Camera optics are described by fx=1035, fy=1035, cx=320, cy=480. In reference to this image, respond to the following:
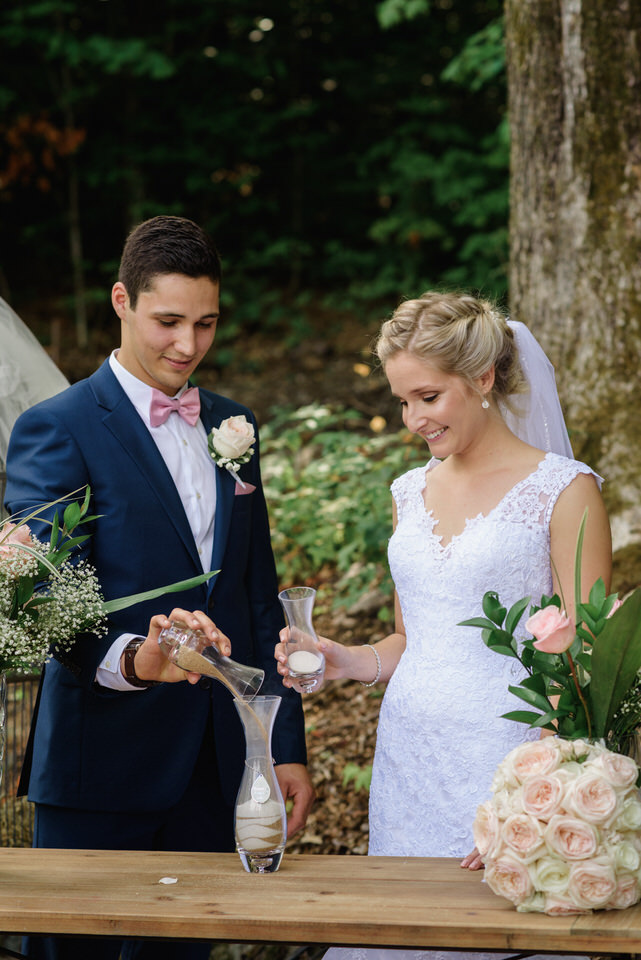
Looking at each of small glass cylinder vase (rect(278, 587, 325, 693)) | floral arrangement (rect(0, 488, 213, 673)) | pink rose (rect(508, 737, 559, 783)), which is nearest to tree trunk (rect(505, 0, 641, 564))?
small glass cylinder vase (rect(278, 587, 325, 693))

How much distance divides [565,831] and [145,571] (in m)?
1.21

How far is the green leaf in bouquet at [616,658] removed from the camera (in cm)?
171

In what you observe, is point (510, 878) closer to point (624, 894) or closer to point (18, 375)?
point (624, 894)

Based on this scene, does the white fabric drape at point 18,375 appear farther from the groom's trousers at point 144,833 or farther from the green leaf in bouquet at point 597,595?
the green leaf in bouquet at point 597,595

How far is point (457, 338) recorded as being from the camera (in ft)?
8.20

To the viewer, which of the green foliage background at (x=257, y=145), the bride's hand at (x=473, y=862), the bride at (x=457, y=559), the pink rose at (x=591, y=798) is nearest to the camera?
the pink rose at (x=591, y=798)

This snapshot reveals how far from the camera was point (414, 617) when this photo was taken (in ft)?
8.64

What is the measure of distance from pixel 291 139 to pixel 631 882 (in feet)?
36.5

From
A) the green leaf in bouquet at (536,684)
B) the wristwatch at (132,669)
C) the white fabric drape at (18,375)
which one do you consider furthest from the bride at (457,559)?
the white fabric drape at (18,375)

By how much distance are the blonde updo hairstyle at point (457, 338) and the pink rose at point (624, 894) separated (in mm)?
1221

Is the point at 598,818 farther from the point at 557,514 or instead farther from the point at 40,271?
the point at 40,271

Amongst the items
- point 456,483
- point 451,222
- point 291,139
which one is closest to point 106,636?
point 456,483

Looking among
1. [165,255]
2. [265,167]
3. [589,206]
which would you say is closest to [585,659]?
[165,255]

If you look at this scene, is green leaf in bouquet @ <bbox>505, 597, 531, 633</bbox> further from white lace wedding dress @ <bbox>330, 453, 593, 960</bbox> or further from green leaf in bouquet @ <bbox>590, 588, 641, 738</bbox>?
white lace wedding dress @ <bbox>330, 453, 593, 960</bbox>
